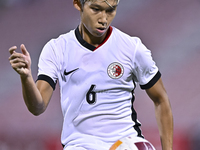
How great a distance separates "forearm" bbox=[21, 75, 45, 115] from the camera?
7.32 feet

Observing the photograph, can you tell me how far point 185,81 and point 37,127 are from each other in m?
1.64

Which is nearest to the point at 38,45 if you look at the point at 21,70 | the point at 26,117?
the point at 26,117

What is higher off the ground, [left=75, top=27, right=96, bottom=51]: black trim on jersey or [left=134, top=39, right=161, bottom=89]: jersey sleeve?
[left=75, top=27, right=96, bottom=51]: black trim on jersey

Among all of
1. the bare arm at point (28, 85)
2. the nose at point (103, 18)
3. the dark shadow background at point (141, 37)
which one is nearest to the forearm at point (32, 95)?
the bare arm at point (28, 85)

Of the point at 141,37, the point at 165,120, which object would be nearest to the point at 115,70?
the point at 165,120

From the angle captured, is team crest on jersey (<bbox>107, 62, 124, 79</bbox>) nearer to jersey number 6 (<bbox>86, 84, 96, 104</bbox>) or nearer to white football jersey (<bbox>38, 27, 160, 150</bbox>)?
white football jersey (<bbox>38, 27, 160, 150</bbox>)

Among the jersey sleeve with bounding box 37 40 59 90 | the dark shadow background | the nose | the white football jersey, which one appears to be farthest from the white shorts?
the dark shadow background

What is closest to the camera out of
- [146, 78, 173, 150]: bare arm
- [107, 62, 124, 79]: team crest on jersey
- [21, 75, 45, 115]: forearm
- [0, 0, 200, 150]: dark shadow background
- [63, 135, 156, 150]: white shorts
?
[21, 75, 45, 115]: forearm

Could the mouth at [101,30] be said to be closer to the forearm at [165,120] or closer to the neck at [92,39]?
the neck at [92,39]

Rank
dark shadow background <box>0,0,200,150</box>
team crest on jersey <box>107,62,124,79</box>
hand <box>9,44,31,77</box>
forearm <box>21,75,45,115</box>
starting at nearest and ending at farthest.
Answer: hand <box>9,44,31,77</box>
forearm <box>21,75,45,115</box>
team crest on jersey <box>107,62,124,79</box>
dark shadow background <box>0,0,200,150</box>

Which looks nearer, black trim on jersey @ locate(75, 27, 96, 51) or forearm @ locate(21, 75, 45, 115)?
forearm @ locate(21, 75, 45, 115)

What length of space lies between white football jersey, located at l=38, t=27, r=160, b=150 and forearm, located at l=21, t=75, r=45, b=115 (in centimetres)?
22

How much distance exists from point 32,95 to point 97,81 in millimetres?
463

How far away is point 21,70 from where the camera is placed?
7.05ft
